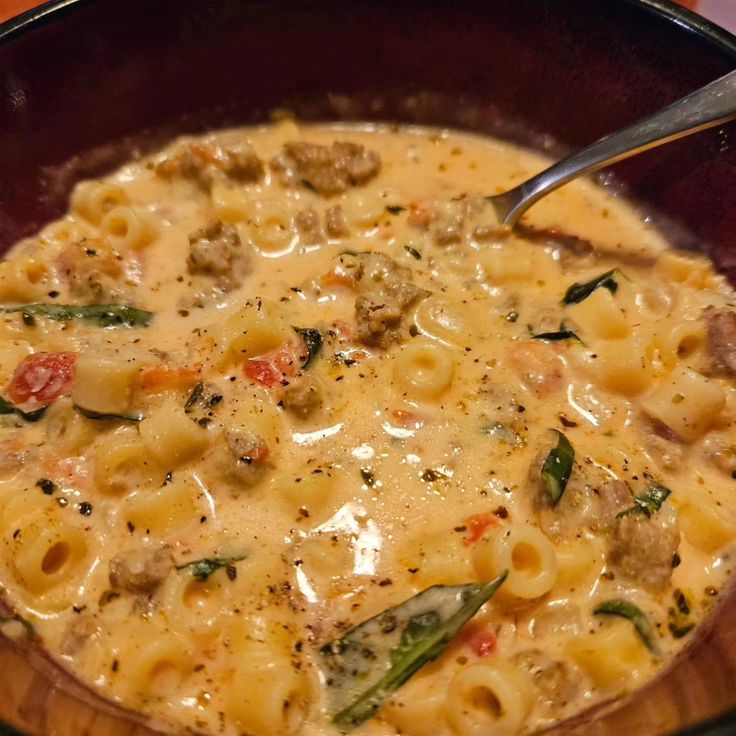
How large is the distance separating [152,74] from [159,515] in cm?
198

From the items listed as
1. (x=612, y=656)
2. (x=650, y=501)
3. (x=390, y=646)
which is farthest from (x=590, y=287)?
(x=390, y=646)

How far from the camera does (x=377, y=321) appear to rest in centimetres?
265

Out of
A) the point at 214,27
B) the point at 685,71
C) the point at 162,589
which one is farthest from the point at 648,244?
the point at 162,589

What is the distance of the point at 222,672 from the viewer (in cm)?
203

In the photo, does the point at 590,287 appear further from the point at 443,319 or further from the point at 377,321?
the point at 377,321

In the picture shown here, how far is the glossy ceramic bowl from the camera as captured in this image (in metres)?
2.92

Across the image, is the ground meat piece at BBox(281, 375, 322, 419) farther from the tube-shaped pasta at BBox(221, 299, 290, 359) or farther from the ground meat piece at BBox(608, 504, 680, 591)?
the ground meat piece at BBox(608, 504, 680, 591)

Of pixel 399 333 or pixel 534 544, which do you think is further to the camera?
pixel 399 333

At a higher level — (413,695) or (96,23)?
(96,23)

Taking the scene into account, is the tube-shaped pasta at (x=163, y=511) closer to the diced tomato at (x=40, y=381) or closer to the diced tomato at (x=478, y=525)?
the diced tomato at (x=40, y=381)

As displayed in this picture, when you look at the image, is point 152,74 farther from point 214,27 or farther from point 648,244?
point 648,244

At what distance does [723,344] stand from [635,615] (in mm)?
1027

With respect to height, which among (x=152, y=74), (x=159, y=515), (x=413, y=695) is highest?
(x=152, y=74)

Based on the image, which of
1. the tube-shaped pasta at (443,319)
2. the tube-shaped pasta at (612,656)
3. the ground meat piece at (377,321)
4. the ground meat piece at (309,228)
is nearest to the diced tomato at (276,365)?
the ground meat piece at (377,321)
